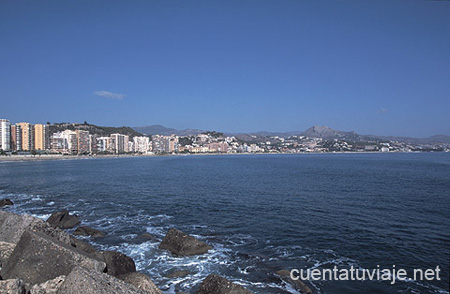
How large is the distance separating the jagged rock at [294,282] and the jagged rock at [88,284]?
569 centimetres

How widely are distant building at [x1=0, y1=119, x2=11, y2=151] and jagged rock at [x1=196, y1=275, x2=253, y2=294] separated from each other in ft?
480

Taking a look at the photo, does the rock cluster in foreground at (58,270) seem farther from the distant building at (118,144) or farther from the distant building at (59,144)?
the distant building at (118,144)

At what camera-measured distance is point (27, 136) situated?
13638 cm

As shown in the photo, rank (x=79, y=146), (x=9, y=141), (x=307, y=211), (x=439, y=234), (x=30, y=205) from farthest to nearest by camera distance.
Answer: (x=79, y=146) → (x=9, y=141) → (x=30, y=205) → (x=307, y=211) → (x=439, y=234)

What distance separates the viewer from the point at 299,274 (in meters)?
9.75

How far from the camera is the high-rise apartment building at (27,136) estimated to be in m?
135

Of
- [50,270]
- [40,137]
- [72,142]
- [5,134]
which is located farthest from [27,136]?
[50,270]

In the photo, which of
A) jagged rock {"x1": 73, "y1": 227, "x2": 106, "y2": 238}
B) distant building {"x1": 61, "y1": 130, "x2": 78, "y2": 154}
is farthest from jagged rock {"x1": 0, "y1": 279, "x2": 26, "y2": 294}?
distant building {"x1": 61, "y1": 130, "x2": 78, "y2": 154}

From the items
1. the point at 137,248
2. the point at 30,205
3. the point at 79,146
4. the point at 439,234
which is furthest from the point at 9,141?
the point at 439,234

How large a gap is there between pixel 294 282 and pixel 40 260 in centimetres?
719

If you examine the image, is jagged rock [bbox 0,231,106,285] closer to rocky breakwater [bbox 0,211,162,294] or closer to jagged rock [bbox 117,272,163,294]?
rocky breakwater [bbox 0,211,162,294]

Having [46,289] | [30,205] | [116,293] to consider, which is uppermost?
[116,293]

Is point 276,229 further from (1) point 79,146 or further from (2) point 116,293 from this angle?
(1) point 79,146

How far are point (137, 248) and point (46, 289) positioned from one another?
6.90 m
